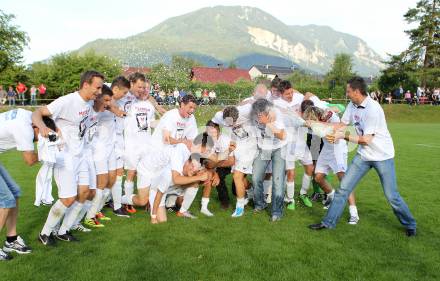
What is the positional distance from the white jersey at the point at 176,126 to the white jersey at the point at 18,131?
282cm

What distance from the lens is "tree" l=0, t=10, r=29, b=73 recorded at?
5428 centimetres

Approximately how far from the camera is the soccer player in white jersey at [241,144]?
25.4ft

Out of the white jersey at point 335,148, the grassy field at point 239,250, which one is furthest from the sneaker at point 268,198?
the white jersey at point 335,148

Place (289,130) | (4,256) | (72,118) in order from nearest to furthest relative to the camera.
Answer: (4,256)
(72,118)
(289,130)

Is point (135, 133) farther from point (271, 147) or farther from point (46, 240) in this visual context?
point (46, 240)

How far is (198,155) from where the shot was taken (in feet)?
26.0

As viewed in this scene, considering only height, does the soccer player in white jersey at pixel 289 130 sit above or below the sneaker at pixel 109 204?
above

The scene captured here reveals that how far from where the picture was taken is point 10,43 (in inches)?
2224

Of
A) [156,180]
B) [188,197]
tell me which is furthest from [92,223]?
[188,197]

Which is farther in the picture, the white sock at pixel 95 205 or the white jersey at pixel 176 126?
the white jersey at pixel 176 126

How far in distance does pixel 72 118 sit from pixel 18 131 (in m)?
1.07

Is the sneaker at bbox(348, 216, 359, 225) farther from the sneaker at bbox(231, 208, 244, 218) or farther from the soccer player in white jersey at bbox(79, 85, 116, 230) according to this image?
the soccer player in white jersey at bbox(79, 85, 116, 230)

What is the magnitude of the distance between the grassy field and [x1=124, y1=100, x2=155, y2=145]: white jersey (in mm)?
1472

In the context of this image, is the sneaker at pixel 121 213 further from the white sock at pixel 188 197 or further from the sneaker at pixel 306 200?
the sneaker at pixel 306 200
